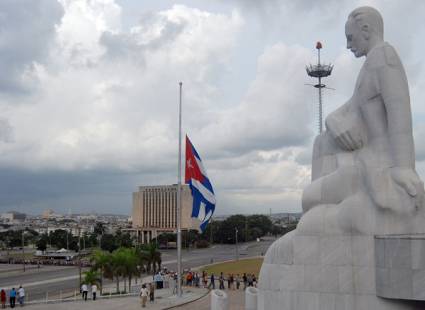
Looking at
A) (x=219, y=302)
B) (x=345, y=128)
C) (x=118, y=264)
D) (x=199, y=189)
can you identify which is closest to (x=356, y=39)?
(x=345, y=128)

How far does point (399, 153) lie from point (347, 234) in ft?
5.86

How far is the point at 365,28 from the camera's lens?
411 inches

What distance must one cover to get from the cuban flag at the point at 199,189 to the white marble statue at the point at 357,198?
33.8 ft

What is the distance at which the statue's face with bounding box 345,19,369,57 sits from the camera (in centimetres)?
1049

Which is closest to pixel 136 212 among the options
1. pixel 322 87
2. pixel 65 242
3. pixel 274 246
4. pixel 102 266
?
pixel 65 242

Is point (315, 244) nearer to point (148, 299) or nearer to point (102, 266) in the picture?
point (148, 299)

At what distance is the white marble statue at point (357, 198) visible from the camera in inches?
369

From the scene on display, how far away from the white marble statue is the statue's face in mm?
20

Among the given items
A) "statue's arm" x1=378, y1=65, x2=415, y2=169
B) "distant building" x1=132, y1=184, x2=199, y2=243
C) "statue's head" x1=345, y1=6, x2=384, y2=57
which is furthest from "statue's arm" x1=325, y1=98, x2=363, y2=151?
"distant building" x1=132, y1=184, x2=199, y2=243

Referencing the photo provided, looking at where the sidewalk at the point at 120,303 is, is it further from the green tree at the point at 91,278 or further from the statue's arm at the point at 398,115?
the statue's arm at the point at 398,115

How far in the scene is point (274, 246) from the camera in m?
10.7

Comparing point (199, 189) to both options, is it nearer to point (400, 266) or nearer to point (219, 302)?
point (219, 302)

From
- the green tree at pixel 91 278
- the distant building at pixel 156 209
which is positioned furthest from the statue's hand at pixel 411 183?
the distant building at pixel 156 209

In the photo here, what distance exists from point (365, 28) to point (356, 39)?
0.28 metres
